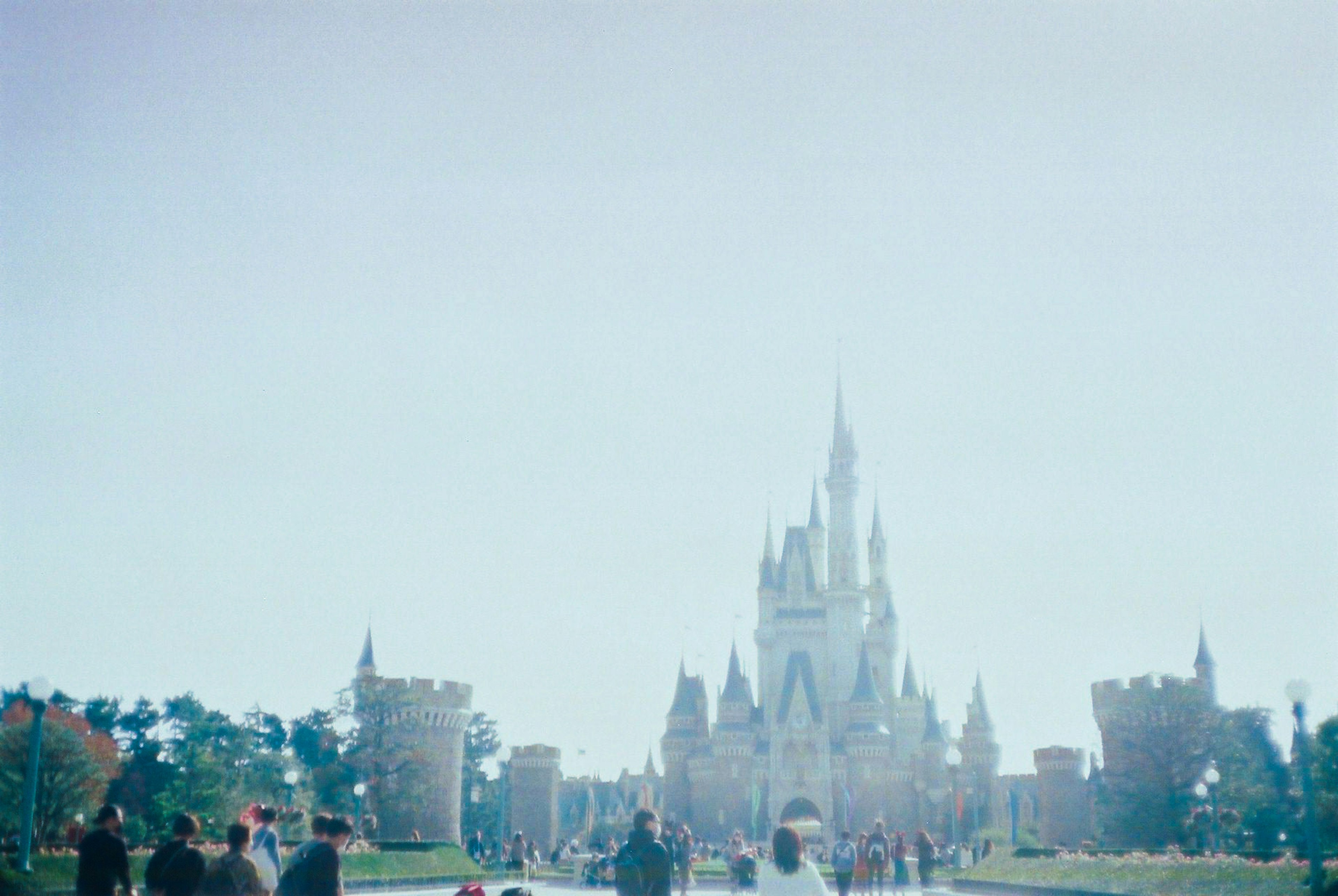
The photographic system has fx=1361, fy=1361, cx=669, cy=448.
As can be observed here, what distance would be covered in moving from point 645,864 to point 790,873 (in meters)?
1.61

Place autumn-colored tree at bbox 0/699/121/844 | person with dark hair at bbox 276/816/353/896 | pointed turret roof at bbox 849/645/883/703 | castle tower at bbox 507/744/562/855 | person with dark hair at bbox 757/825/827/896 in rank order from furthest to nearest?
pointed turret roof at bbox 849/645/883/703, castle tower at bbox 507/744/562/855, autumn-colored tree at bbox 0/699/121/844, person with dark hair at bbox 276/816/353/896, person with dark hair at bbox 757/825/827/896

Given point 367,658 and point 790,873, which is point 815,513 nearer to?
point 367,658

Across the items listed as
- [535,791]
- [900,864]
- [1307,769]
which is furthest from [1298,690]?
[535,791]

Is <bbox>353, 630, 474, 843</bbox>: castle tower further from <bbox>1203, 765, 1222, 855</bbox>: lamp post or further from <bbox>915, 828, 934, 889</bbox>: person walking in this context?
<bbox>1203, 765, 1222, 855</bbox>: lamp post

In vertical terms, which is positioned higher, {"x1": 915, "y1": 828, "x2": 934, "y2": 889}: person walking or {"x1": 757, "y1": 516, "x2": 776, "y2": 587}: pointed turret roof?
{"x1": 757, "y1": 516, "x2": 776, "y2": 587}: pointed turret roof

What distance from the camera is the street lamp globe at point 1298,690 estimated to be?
1564 centimetres

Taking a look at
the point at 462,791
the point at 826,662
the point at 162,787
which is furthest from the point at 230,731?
the point at 826,662

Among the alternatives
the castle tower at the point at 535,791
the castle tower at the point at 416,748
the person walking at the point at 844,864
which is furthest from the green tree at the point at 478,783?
the person walking at the point at 844,864

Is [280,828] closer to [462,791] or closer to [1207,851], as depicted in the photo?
[1207,851]

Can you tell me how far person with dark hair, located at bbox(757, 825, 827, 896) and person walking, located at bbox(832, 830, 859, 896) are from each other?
→ 1148 cm

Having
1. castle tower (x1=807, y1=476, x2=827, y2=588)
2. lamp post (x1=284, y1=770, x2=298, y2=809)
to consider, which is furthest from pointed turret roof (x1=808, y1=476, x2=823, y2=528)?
lamp post (x1=284, y1=770, x2=298, y2=809)

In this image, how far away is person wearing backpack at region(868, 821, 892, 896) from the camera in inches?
941

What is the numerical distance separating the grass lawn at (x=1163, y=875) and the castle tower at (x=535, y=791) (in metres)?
39.9

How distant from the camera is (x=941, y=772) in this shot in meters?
77.6
